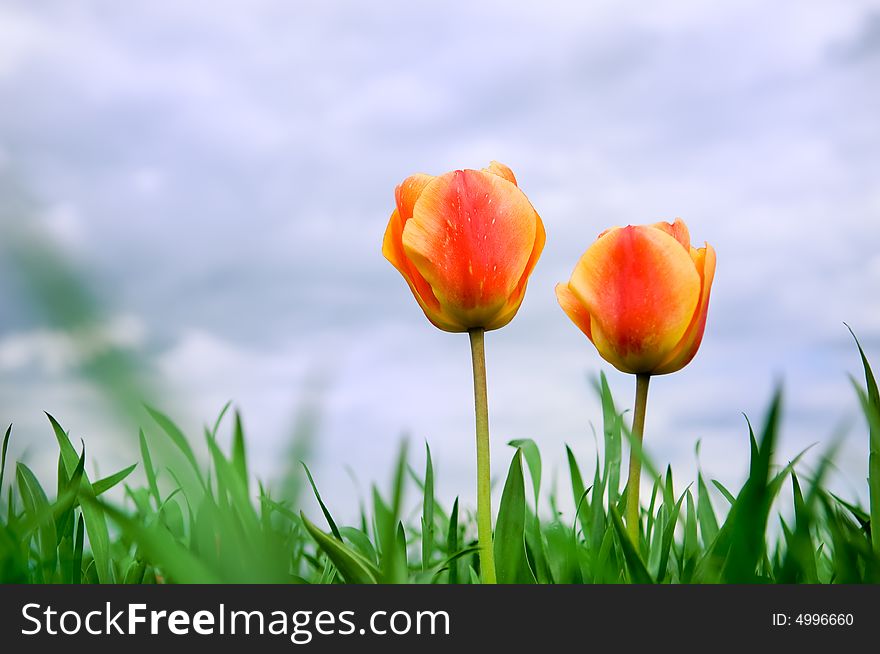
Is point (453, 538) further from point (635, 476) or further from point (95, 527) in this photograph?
point (95, 527)

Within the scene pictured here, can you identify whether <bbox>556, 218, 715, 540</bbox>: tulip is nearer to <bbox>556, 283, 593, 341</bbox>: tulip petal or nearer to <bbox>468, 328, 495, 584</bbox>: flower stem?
<bbox>556, 283, 593, 341</bbox>: tulip petal

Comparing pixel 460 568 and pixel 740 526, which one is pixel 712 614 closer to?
pixel 740 526

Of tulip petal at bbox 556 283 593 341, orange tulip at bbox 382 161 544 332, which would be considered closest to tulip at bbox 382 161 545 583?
orange tulip at bbox 382 161 544 332

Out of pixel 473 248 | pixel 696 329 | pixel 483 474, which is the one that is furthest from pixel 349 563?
pixel 696 329

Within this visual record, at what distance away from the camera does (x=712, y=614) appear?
21.3 inches

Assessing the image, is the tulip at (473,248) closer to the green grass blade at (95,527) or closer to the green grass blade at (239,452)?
the green grass blade at (239,452)

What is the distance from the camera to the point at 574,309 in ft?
2.81

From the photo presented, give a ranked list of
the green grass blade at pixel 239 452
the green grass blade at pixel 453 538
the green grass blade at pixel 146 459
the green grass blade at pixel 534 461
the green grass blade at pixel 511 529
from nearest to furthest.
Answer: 1. the green grass blade at pixel 146 459
2. the green grass blade at pixel 239 452
3. the green grass blade at pixel 511 529
4. the green grass blade at pixel 453 538
5. the green grass blade at pixel 534 461

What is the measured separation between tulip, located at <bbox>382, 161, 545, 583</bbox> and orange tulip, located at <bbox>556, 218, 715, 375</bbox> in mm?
86

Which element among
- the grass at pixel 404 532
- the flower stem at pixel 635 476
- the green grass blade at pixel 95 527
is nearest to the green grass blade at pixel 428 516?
the grass at pixel 404 532

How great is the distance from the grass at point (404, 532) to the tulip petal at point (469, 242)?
0.14m

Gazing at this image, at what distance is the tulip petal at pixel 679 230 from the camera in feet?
2.88

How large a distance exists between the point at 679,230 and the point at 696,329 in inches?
5.3

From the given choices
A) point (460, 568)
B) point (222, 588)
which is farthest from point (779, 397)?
point (460, 568)
